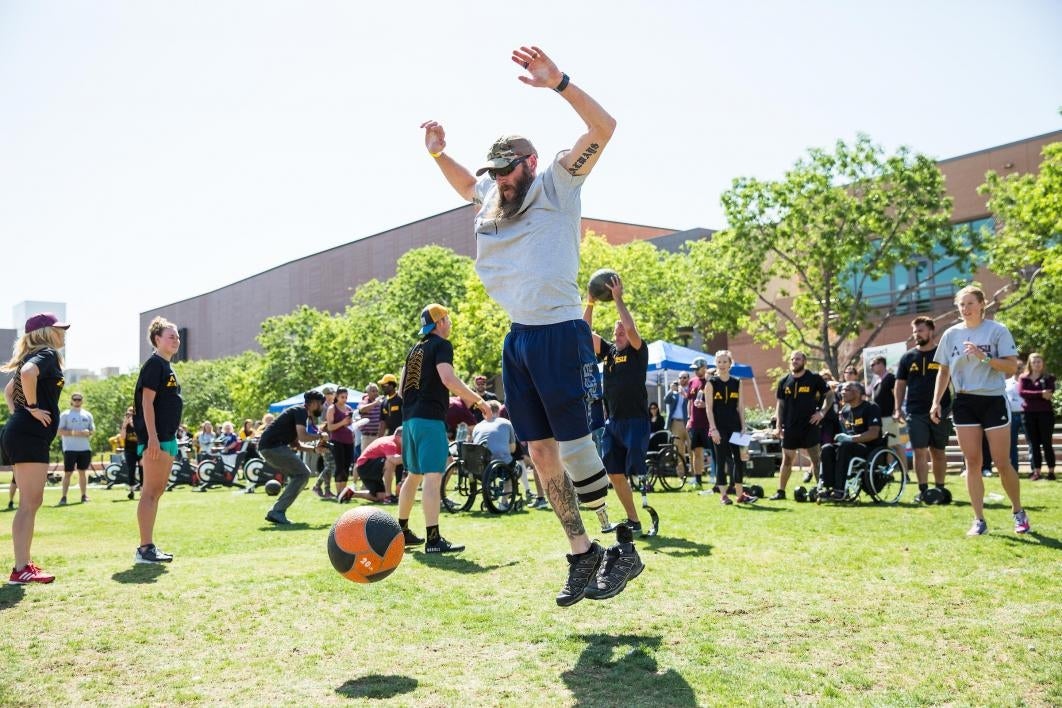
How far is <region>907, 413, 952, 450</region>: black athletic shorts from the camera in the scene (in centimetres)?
1105

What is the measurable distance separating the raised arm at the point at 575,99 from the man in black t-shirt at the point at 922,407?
792cm

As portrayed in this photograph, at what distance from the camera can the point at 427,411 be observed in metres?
7.69

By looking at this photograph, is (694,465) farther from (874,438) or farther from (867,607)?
(867,607)

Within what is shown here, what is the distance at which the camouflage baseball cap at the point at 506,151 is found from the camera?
4.42 metres

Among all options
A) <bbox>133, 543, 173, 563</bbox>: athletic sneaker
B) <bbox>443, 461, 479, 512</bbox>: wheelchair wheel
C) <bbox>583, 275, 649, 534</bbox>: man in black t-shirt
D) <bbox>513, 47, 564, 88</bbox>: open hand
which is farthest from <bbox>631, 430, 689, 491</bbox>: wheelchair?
<bbox>513, 47, 564, 88</bbox>: open hand

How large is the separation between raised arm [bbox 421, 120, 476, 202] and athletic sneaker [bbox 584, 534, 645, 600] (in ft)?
7.12

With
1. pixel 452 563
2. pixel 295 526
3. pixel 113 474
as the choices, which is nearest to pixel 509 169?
pixel 452 563

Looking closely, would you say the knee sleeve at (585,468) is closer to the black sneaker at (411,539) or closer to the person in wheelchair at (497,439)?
the black sneaker at (411,539)

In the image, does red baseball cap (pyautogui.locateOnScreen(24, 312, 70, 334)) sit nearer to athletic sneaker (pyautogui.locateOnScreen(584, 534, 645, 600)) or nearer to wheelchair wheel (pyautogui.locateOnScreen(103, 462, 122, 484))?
athletic sneaker (pyautogui.locateOnScreen(584, 534, 645, 600))

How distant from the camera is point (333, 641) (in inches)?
165

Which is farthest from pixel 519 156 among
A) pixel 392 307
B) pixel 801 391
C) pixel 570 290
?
pixel 392 307

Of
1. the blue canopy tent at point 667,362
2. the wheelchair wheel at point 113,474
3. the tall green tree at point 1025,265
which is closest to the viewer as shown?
the blue canopy tent at point 667,362

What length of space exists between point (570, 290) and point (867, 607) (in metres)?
2.27

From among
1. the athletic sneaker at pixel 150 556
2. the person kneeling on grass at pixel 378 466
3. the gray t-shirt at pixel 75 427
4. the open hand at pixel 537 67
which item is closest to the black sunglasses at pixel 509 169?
the open hand at pixel 537 67
